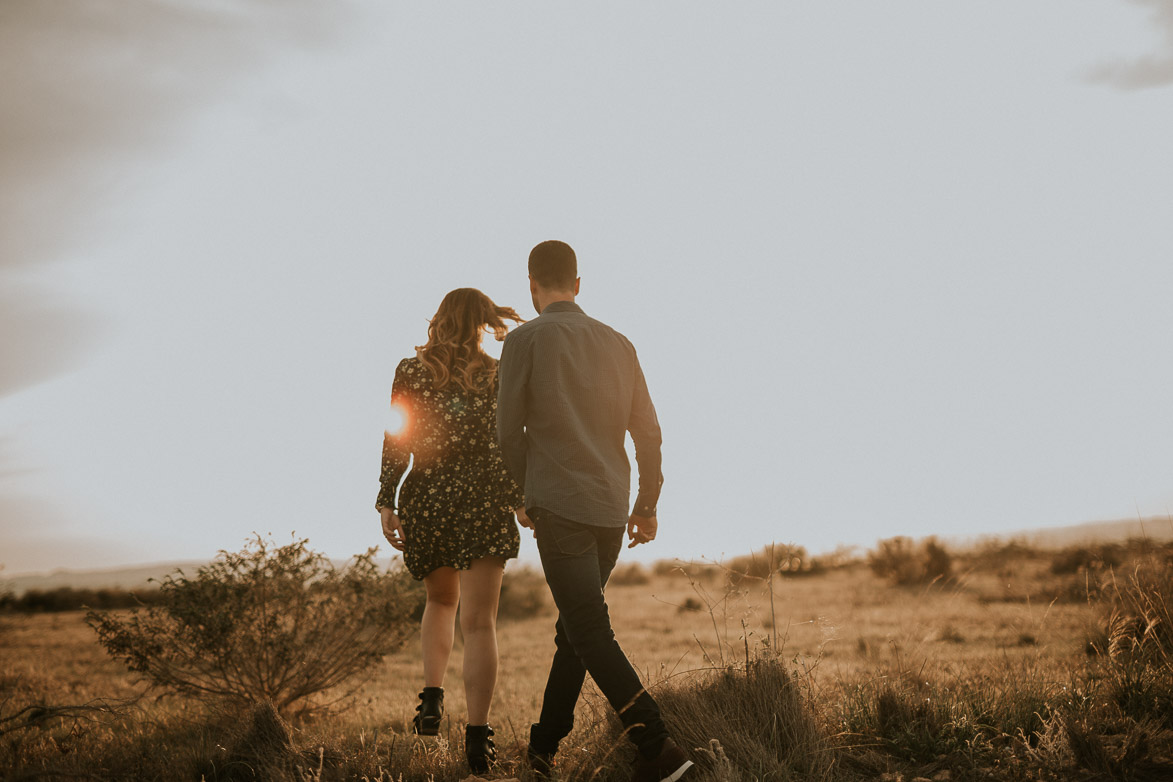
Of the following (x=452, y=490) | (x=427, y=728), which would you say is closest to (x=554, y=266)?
(x=452, y=490)

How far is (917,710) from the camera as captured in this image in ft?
12.1

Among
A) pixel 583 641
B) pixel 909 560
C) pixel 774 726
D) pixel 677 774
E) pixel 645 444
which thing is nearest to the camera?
pixel 677 774

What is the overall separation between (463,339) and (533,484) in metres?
1.13

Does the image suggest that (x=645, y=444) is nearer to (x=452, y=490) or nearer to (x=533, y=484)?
(x=533, y=484)

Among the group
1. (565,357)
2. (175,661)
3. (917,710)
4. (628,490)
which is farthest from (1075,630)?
(175,661)

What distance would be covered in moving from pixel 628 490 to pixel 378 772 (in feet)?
5.13

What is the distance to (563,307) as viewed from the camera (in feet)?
11.2

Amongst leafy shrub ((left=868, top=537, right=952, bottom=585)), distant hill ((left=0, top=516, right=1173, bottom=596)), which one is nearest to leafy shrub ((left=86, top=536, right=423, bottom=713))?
distant hill ((left=0, top=516, right=1173, bottom=596))

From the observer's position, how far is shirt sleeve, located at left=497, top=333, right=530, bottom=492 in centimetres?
319

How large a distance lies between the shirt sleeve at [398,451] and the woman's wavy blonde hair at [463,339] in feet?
0.62

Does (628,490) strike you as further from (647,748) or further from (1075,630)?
(1075,630)

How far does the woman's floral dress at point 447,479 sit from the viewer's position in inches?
149

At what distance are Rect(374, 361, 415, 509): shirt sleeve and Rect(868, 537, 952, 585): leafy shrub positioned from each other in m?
11.6

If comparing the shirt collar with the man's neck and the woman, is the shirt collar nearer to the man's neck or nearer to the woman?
the man's neck
